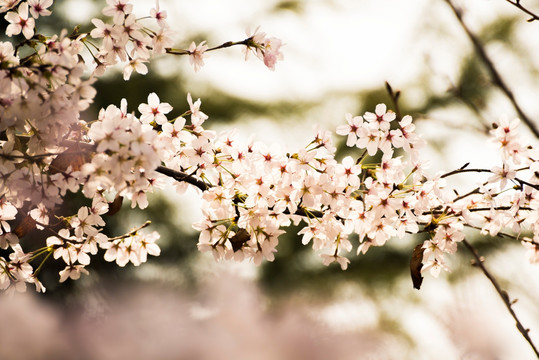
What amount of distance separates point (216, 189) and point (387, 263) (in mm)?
2111

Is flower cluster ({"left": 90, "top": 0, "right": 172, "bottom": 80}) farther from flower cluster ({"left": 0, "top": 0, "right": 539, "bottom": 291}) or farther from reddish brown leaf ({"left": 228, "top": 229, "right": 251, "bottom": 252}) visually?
reddish brown leaf ({"left": 228, "top": 229, "right": 251, "bottom": 252})

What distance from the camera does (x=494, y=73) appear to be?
0.72m

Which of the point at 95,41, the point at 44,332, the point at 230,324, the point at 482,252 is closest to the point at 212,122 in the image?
the point at 95,41

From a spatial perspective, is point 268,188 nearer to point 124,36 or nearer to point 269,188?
point 269,188

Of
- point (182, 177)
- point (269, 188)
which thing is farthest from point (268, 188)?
point (182, 177)

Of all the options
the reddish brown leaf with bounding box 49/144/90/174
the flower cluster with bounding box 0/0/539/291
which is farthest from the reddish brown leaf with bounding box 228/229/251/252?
the reddish brown leaf with bounding box 49/144/90/174

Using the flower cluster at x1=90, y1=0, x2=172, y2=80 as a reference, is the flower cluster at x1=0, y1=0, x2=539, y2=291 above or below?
below

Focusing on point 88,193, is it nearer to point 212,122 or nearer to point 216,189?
point 216,189

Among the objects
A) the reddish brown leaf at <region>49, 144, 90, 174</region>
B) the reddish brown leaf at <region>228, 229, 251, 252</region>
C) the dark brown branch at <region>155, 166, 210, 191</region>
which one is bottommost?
the reddish brown leaf at <region>228, 229, 251, 252</region>

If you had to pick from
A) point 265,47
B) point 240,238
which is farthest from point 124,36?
point 240,238

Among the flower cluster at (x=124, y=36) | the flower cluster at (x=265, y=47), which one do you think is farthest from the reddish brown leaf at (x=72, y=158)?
the flower cluster at (x=265, y=47)

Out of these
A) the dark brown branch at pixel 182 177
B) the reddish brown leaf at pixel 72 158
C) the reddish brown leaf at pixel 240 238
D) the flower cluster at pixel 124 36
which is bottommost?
the reddish brown leaf at pixel 240 238

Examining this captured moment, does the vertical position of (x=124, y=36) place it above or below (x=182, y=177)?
above

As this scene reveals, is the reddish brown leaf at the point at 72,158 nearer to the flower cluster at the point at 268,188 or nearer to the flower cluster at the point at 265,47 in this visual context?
the flower cluster at the point at 268,188
